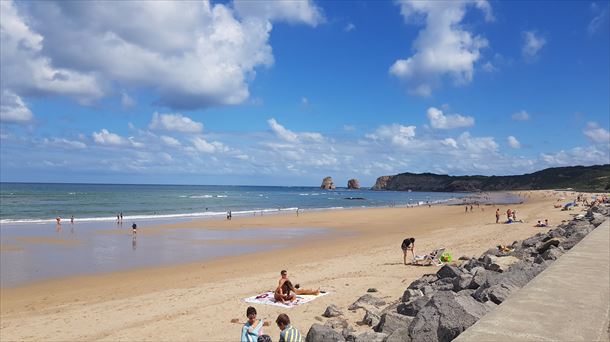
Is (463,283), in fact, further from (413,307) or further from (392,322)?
(392,322)

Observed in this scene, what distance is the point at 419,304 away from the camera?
779cm

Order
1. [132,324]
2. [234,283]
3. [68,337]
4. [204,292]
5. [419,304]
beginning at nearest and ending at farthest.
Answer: [419,304] → [68,337] → [132,324] → [204,292] → [234,283]

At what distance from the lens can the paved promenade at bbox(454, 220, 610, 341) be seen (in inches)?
171

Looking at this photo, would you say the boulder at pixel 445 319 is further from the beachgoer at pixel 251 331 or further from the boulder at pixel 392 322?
the beachgoer at pixel 251 331

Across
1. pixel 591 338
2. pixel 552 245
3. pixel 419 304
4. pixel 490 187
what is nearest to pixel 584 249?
pixel 552 245

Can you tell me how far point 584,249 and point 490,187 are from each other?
18212 centimetres

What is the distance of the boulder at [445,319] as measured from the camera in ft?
17.5

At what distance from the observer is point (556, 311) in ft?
16.8

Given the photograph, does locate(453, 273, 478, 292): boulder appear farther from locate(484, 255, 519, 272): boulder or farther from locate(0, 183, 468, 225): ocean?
locate(0, 183, 468, 225): ocean

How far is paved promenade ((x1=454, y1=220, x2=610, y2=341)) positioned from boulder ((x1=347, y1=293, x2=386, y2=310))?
3.93 m

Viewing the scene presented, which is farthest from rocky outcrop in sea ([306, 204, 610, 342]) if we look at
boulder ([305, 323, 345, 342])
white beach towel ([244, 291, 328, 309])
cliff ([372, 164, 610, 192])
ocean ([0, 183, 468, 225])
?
cliff ([372, 164, 610, 192])

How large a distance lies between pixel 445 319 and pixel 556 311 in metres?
1.25

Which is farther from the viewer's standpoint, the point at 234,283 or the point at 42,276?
the point at 42,276

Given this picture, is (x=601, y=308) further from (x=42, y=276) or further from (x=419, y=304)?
(x=42, y=276)
